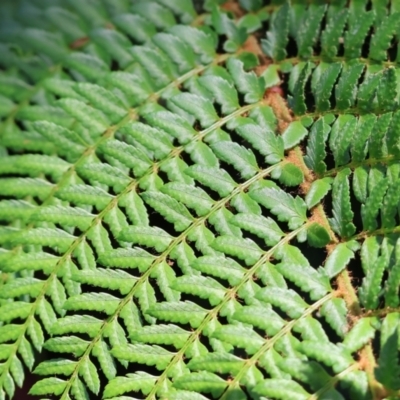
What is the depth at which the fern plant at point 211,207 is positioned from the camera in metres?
0.94

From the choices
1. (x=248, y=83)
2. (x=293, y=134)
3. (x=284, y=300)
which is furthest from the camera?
(x=248, y=83)

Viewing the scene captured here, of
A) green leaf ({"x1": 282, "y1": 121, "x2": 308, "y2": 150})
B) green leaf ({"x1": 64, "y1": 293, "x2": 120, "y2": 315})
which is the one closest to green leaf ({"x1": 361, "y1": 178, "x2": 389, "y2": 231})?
green leaf ({"x1": 282, "y1": 121, "x2": 308, "y2": 150})

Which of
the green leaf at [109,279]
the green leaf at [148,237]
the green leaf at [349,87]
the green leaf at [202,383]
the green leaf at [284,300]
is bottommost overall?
the green leaf at [202,383]

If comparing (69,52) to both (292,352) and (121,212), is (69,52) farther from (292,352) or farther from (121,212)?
→ (292,352)

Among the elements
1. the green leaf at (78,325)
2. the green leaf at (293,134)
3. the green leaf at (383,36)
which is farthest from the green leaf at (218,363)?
the green leaf at (383,36)

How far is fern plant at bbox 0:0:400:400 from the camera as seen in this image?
94 centimetres

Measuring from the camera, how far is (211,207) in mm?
1088

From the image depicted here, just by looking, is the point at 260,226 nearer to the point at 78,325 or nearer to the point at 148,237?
the point at 148,237

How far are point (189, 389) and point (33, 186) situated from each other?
22.4 inches

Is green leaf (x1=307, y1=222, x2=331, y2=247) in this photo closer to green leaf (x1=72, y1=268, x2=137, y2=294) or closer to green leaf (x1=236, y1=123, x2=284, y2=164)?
green leaf (x1=236, y1=123, x2=284, y2=164)

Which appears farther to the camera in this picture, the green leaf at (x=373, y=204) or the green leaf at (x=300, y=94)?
the green leaf at (x=300, y=94)

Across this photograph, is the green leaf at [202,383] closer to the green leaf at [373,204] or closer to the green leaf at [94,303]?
the green leaf at [94,303]

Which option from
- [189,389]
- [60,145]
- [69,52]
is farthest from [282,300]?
[69,52]

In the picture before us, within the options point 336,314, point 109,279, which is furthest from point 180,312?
point 336,314
